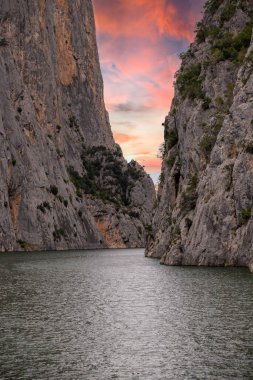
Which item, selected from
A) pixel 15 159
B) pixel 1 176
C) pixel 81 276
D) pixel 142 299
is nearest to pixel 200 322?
pixel 142 299

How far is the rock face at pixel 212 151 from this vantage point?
60.1 m

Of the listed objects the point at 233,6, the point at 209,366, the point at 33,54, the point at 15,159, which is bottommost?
the point at 209,366

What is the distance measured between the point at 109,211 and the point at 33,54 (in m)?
60.4

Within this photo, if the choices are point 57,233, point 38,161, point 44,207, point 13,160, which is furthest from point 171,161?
point 38,161

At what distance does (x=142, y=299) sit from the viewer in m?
36.9

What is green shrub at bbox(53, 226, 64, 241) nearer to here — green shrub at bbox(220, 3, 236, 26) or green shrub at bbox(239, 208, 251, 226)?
green shrub at bbox(220, 3, 236, 26)

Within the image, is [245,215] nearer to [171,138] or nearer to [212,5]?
[171,138]

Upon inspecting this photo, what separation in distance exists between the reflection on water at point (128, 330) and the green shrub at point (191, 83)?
50434mm

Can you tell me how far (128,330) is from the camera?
26.1 meters

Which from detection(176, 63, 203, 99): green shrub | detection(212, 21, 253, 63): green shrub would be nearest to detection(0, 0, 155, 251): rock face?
A: detection(176, 63, 203, 99): green shrub

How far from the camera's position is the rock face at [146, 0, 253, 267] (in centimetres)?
6006

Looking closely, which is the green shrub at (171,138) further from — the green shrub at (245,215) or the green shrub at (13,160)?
the green shrub at (245,215)

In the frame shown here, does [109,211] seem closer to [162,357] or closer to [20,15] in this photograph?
[20,15]

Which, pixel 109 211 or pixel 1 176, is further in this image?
pixel 109 211
